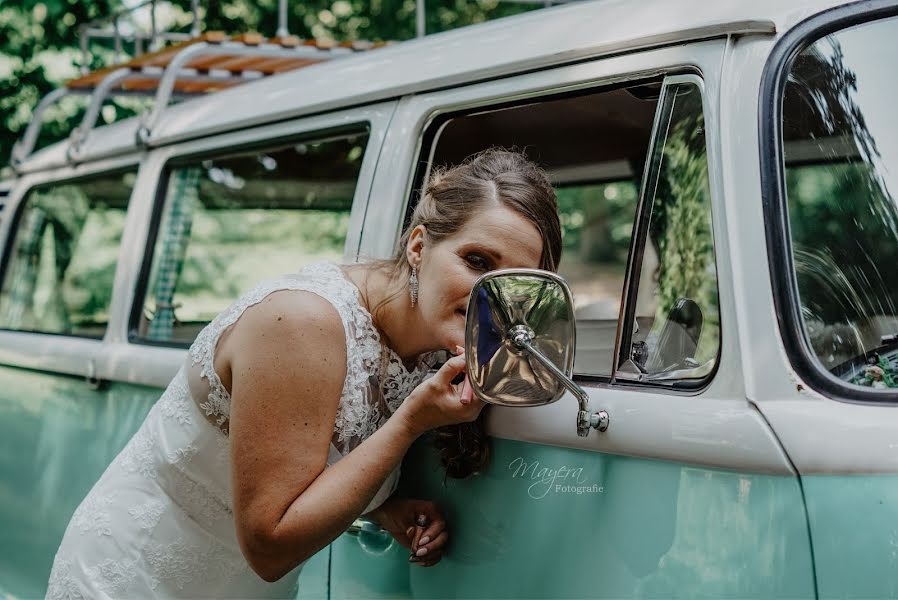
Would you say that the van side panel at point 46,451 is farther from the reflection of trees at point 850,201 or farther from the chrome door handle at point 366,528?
the reflection of trees at point 850,201

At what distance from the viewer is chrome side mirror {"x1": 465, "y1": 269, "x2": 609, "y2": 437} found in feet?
5.42

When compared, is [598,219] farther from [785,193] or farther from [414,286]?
[785,193]

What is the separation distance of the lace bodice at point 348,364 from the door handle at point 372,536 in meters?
0.30

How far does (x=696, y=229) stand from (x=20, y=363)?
2969mm

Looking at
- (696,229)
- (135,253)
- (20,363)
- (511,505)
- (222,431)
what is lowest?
(511,505)

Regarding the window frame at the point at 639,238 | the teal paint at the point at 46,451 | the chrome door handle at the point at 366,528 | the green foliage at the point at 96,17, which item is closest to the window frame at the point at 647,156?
the window frame at the point at 639,238

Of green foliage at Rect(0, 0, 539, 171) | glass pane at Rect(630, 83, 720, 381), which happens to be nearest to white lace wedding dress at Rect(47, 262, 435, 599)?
glass pane at Rect(630, 83, 720, 381)

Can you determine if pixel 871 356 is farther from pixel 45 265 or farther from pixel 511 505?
pixel 45 265

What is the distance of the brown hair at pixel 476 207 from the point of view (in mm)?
1984

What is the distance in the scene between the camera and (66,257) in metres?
4.46

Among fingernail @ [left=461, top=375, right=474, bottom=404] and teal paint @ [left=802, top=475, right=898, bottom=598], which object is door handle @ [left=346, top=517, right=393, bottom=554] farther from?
teal paint @ [left=802, top=475, right=898, bottom=598]

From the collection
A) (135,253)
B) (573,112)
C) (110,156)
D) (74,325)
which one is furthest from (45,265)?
(573,112)

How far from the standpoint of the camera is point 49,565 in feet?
11.6

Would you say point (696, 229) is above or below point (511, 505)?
above
